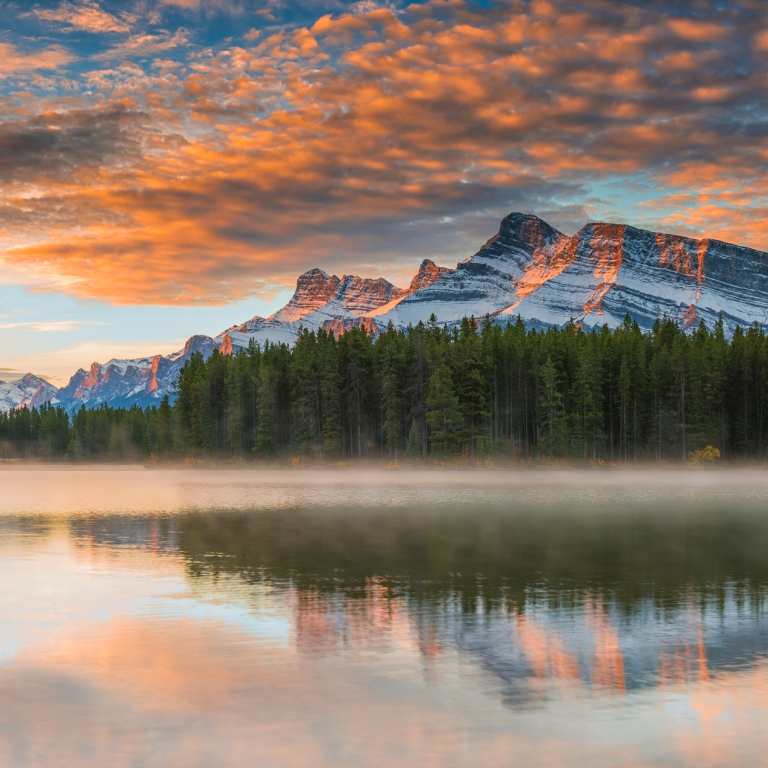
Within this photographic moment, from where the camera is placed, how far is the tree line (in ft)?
387

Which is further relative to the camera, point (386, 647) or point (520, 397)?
point (520, 397)

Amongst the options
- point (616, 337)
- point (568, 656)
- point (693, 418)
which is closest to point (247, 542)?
point (568, 656)

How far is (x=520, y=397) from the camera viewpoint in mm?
127312

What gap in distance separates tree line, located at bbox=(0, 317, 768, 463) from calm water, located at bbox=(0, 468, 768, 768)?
75698 mm

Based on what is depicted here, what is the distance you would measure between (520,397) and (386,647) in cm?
11005

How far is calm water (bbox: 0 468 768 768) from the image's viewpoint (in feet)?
43.3

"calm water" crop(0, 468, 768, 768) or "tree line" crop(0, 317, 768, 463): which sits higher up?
"tree line" crop(0, 317, 768, 463)

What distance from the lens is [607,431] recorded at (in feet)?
424

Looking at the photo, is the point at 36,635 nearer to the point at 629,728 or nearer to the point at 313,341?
the point at 629,728

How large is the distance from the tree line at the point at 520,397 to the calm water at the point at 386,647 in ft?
248

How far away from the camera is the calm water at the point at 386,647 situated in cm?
1320

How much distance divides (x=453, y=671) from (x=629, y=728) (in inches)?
164

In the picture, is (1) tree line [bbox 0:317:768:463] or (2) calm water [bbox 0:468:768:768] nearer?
(2) calm water [bbox 0:468:768:768]

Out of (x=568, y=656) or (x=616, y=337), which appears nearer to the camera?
(x=568, y=656)
